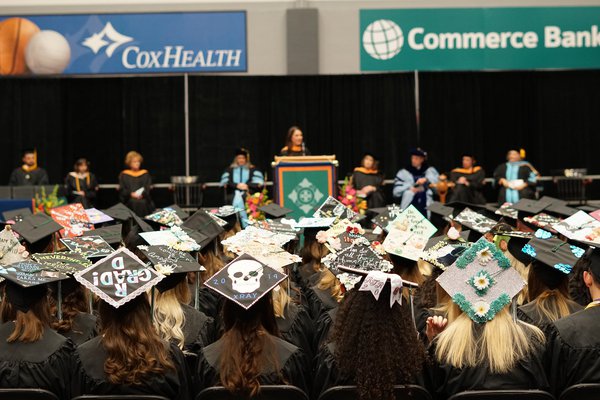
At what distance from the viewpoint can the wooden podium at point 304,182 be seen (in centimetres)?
1216

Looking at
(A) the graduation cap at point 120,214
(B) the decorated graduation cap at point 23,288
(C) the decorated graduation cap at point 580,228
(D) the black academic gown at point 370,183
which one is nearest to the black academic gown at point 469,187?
(D) the black academic gown at point 370,183

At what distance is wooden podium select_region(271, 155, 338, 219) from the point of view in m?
12.2

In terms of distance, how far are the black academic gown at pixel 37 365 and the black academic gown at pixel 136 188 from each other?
11.8 m

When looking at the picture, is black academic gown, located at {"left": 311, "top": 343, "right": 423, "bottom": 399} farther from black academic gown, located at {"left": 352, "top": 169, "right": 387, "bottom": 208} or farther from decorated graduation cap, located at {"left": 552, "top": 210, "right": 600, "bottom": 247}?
black academic gown, located at {"left": 352, "top": 169, "right": 387, "bottom": 208}

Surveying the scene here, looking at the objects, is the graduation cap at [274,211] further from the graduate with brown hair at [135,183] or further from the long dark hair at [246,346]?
A: the graduate with brown hair at [135,183]

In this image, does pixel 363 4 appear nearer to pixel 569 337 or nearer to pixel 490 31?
pixel 490 31

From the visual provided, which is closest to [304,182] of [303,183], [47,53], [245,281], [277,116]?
[303,183]

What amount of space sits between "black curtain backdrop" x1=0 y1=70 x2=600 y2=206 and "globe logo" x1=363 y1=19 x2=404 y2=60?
20.4 inches

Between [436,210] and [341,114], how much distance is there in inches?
332

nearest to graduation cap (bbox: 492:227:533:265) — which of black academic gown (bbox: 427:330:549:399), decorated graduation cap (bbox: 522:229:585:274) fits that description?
decorated graduation cap (bbox: 522:229:585:274)

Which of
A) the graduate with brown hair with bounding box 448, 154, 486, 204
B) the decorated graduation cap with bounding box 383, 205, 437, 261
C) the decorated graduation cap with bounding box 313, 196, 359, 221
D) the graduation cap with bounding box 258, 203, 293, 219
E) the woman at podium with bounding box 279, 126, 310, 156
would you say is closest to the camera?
the decorated graduation cap with bounding box 383, 205, 437, 261

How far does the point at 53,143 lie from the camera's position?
56.1 feet

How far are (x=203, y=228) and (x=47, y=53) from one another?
11312mm

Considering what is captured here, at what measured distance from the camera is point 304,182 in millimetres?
12195
